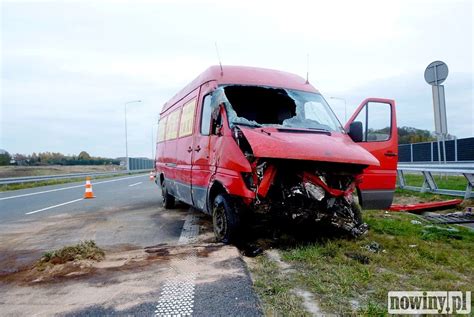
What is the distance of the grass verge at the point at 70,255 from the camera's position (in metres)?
4.16

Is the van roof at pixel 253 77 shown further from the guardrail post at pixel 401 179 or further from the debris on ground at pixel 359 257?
the guardrail post at pixel 401 179

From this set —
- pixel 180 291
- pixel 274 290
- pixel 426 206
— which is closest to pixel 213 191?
pixel 180 291

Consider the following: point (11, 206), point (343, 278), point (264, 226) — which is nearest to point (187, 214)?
point (264, 226)

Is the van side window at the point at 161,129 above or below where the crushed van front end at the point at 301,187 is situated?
above

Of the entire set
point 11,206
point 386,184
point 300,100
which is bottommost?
point 11,206

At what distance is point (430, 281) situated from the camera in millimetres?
3287

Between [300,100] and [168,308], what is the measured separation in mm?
3900

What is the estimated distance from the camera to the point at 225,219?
475 cm

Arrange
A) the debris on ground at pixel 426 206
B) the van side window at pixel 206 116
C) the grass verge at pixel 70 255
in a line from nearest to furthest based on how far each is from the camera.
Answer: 1. the grass verge at pixel 70 255
2. the van side window at pixel 206 116
3. the debris on ground at pixel 426 206

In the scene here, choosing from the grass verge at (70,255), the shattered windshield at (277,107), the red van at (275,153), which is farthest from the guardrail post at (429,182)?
the grass verge at (70,255)

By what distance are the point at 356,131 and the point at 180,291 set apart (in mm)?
3732

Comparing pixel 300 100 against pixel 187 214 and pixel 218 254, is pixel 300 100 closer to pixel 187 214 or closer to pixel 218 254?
pixel 218 254

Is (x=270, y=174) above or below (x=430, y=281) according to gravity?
above

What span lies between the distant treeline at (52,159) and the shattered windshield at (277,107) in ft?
90.4
